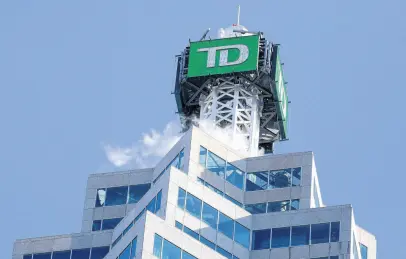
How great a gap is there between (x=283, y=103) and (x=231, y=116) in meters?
6.79

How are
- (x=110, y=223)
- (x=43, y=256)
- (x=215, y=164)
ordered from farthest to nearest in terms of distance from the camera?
(x=110, y=223) < (x=43, y=256) < (x=215, y=164)

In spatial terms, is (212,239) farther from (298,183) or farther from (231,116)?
(231,116)

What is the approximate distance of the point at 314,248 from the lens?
136 meters

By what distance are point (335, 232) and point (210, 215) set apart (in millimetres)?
9503

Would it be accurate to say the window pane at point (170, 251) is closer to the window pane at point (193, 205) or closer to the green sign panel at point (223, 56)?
the window pane at point (193, 205)

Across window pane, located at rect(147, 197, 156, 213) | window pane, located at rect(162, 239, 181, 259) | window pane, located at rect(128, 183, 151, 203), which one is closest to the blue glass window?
window pane, located at rect(162, 239, 181, 259)

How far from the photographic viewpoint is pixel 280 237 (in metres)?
138

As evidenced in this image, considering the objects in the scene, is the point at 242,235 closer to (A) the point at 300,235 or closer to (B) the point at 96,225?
(A) the point at 300,235

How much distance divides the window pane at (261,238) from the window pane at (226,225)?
222 cm

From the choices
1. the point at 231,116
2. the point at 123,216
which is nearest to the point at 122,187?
the point at 123,216

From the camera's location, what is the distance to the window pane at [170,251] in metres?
129

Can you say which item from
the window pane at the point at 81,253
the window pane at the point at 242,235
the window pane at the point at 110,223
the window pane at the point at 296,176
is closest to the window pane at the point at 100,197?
the window pane at the point at 110,223

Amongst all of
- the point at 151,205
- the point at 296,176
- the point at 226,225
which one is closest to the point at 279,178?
the point at 296,176

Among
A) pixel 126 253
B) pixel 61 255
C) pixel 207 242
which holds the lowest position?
pixel 126 253
